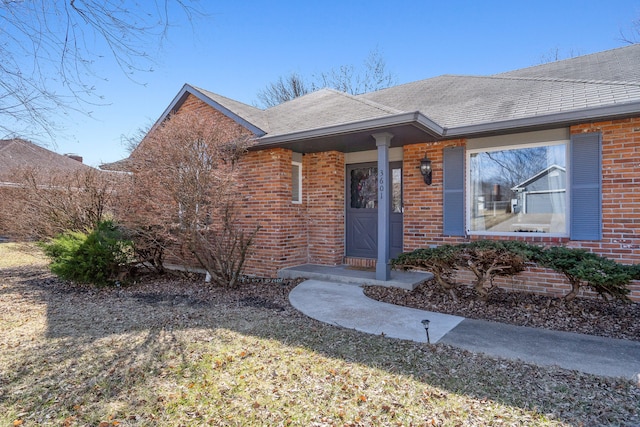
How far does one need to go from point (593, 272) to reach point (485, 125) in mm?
2618

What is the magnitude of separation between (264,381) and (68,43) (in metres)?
3.35

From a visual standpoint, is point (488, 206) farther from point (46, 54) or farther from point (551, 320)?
point (46, 54)

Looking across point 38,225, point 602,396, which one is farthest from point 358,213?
point 38,225

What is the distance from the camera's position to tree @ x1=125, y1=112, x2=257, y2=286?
19.9 ft

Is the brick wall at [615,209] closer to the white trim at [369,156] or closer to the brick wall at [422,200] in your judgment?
the brick wall at [422,200]

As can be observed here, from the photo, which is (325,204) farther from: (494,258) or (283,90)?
(283,90)

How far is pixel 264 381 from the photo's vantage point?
3.05 metres

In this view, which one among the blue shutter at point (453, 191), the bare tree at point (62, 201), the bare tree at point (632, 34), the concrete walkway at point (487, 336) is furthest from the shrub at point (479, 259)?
the bare tree at point (632, 34)

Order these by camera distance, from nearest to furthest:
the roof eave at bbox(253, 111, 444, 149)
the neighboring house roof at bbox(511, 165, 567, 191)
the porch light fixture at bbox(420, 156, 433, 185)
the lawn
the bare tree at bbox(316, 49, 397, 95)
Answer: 1. the lawn
2. the roof eave at bbox(253, 111, 444, 149)
3. the neighboring house roof at bbox(511, 165, 567, 191)
4. the porch light fixture at bbox(420, 156, 433, 185)
5. the bare tree at bbox(316, 49, 397, 95)

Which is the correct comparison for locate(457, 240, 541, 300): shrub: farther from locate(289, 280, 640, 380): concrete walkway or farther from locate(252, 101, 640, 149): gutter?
locate(252, 101, 640, 149): gutter

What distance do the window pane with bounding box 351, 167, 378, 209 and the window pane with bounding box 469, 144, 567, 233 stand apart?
2076mm

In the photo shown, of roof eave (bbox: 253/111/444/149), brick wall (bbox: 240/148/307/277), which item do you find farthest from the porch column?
brick wall (bbox: 240/148/307/277)

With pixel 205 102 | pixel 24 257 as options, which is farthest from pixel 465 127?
pixel 24 257

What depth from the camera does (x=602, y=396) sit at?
2.74 meters
